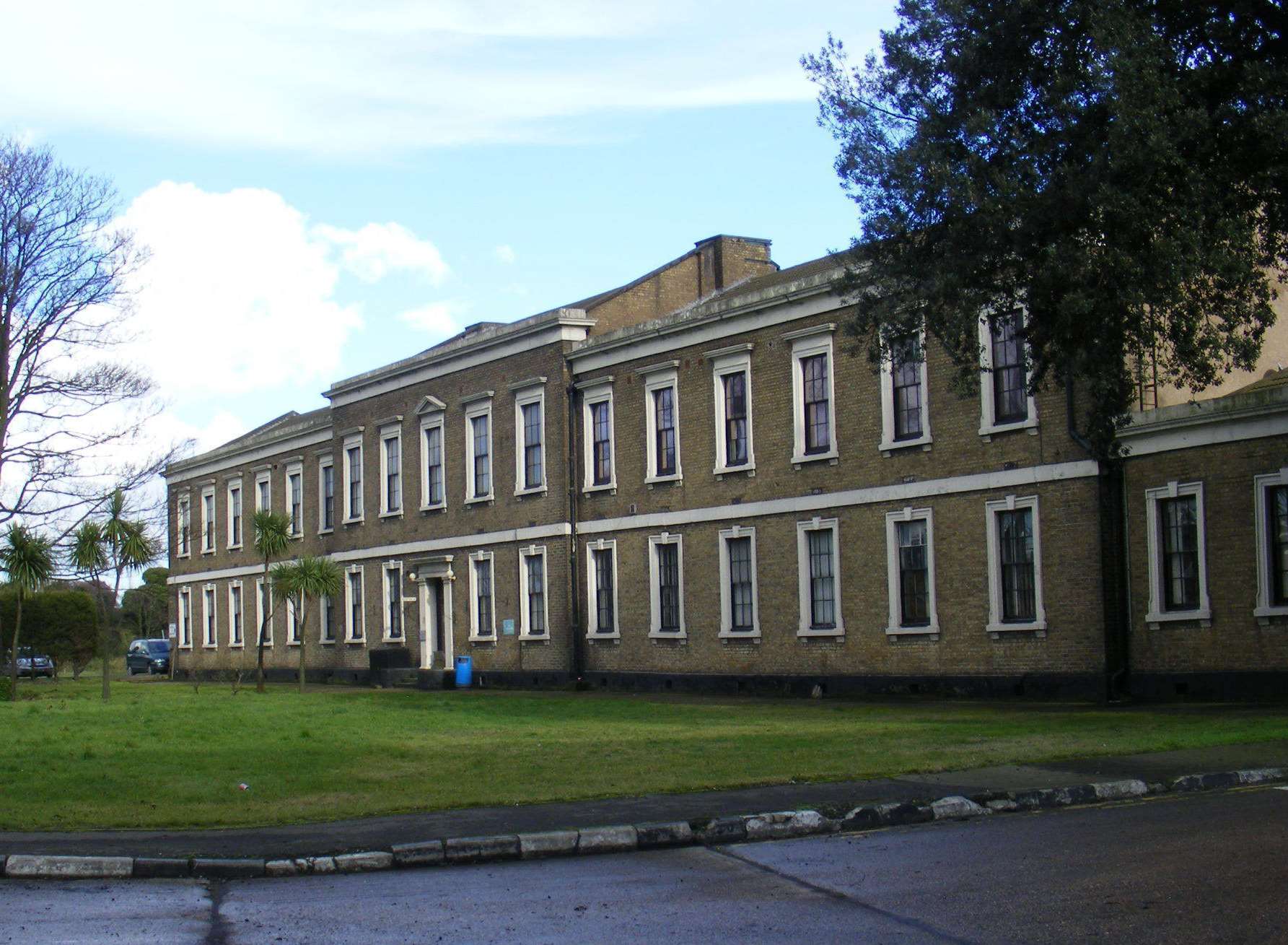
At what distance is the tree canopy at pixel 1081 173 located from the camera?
56.2ft

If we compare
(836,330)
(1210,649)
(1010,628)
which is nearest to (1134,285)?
(1210,649)

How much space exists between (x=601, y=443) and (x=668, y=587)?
172 inches

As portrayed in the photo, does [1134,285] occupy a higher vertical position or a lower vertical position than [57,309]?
lower

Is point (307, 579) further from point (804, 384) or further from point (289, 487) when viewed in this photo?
point (804, 384)

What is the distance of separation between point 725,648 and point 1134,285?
58.5 feet

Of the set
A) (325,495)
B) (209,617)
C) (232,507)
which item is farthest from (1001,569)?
(209,617)

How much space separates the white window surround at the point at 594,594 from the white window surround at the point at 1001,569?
11615 mm

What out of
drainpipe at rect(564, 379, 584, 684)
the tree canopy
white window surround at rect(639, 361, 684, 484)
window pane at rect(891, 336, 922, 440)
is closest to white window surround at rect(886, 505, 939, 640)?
window pane at rect(891, 336, 922, 440)

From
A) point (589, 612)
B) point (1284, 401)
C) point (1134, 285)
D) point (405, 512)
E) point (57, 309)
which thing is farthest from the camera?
point (405, 512)

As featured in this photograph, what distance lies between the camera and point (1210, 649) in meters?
23.9

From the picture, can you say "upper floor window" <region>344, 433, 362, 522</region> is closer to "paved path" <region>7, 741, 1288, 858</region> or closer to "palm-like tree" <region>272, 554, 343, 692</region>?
"palm-like tree" <region>272, 554, 343, 692</region>

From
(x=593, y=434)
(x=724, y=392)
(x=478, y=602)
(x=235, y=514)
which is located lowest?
(x=478, y=602)

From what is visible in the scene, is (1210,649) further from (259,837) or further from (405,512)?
(405,512)

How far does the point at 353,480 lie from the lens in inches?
1916
